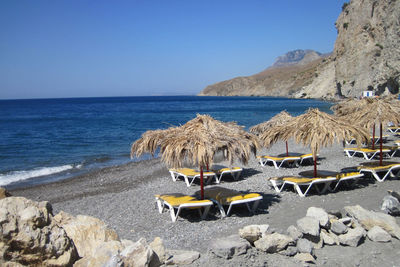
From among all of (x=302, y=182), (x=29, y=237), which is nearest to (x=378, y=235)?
(x=302, y=182)

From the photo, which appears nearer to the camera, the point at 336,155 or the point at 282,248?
the point at 282,248

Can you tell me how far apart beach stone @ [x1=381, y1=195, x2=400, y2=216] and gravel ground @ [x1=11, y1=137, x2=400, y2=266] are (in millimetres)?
498

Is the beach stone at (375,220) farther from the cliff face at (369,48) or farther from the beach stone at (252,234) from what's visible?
the cliff face at (369,48)

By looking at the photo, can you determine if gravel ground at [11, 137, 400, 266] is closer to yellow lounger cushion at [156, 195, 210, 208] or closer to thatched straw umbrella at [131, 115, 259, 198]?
yellow lounger cushion at [156, 195, 210, 208]

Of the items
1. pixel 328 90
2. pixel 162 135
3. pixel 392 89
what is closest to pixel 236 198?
pixel 162 135

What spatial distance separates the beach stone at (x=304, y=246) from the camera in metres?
5.61

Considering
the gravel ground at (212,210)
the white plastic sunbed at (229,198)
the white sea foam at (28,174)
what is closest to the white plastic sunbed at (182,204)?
the gravel ground at (212,210)

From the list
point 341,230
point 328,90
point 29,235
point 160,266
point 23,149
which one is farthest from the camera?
point 328,90

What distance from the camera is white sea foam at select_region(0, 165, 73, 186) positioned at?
1514cm

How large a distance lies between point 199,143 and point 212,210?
2200 millimetres

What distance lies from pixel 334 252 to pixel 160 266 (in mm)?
3138

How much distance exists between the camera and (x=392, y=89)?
41344 mm

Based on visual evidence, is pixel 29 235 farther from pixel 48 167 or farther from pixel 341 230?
pixel 48 167

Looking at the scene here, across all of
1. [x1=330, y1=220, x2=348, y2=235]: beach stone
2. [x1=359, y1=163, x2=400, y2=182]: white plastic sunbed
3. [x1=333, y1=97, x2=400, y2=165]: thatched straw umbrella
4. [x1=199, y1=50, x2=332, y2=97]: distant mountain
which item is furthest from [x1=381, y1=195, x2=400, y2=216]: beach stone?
[x1=199, y1=50, x2=332, y2=97]: distant mountain
